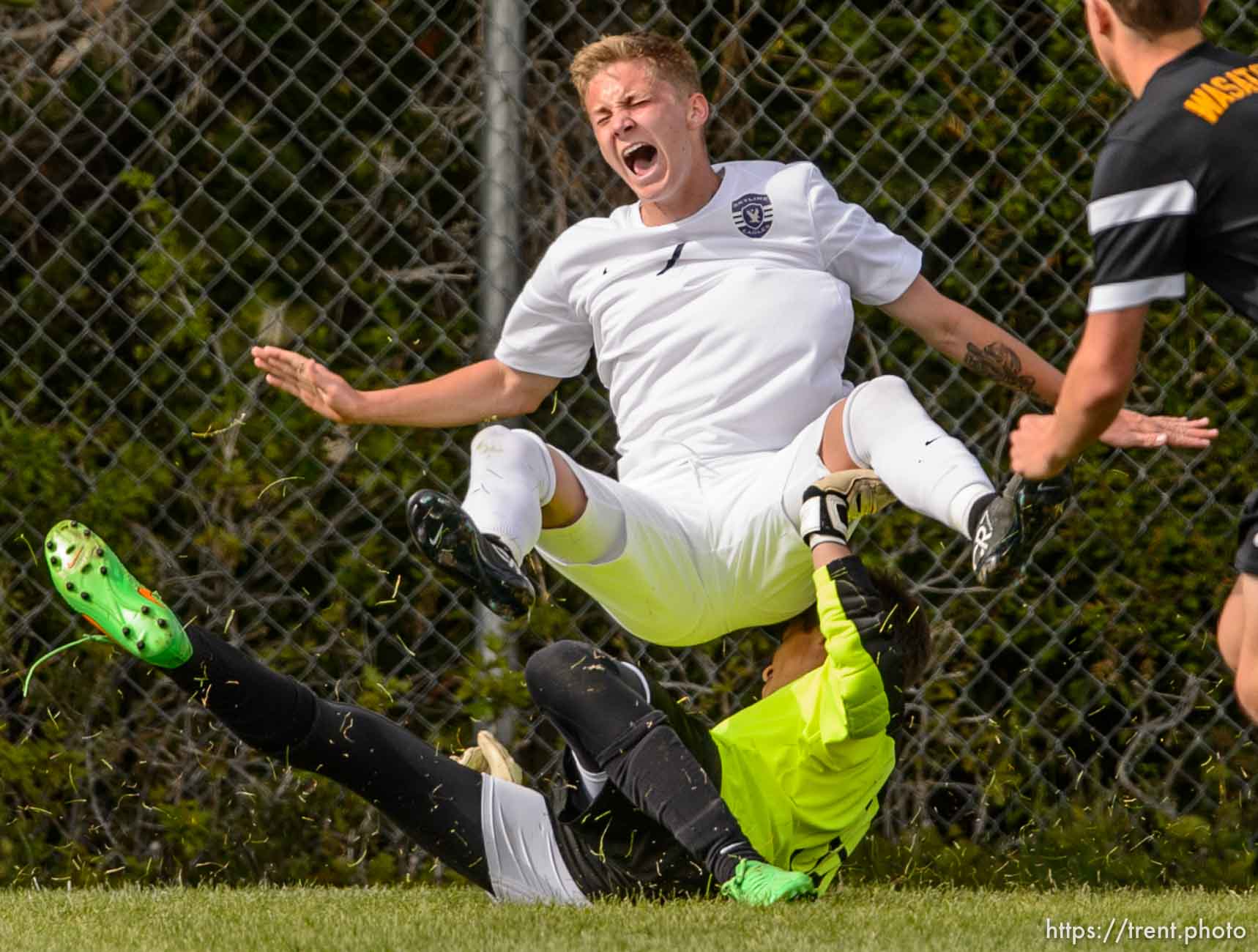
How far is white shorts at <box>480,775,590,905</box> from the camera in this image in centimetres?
319

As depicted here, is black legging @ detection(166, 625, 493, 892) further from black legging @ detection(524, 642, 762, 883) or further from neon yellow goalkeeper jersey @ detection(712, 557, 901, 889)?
neon yellow goalkeeper jersey @ detection(712, 557, 901, 889)

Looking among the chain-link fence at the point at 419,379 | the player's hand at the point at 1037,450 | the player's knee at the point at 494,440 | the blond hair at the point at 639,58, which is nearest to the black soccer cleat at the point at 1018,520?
the player's hand at the point at 1037,450

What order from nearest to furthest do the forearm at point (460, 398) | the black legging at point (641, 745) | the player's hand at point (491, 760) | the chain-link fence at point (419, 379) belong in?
the black legging at point (641, 745)
the player's hand at point (491, 760)
the forearm at point (460, 398)
the chain-link fence at point (419, 379)

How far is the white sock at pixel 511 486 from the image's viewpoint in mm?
3023

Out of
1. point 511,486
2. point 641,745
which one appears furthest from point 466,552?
point 641,745

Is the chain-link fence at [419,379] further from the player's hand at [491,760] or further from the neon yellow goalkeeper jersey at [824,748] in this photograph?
the neon yellow goalkeeper jersey at [824,748]

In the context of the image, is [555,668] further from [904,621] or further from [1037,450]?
[1037,450]

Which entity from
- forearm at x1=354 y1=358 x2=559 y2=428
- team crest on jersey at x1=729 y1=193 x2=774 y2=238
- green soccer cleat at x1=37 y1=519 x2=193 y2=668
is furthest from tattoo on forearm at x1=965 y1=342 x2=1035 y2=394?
green soccer cleat at x1=37 y1=519 x2=193 y2=668

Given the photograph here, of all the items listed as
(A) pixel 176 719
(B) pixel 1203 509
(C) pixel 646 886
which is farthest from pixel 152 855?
(B) pixel 1203 509

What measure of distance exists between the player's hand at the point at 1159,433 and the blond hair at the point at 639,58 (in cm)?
106

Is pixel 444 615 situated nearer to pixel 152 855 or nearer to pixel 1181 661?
pixel 152 855

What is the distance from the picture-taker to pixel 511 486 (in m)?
3.09

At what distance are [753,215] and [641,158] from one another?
24 centimetres


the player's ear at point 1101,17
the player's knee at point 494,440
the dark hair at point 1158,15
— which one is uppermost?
the dark hair at point 1158,15
